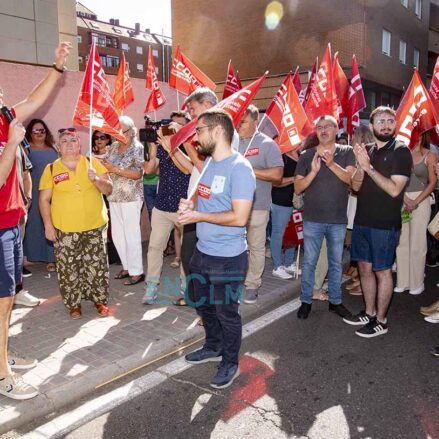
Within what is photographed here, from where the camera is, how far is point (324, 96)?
672 cm

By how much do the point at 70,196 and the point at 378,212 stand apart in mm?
3261

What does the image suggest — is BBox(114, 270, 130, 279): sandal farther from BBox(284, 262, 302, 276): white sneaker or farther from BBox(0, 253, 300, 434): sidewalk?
BBox(284, 262, 302, 276): white sneaker

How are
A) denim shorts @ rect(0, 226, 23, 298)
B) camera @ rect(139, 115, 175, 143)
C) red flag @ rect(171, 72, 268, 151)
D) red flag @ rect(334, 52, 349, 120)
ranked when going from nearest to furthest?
denim shorts @ rect(0, 226, 23, 298) < red flag @ rect(171, 72, 268, 151) < camera @ rect(139, 115, 175, 143) < red flag @ rect(334, 52, 349, 120)

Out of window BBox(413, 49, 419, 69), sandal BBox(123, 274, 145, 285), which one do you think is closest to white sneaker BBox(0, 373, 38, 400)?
sandal BBox(123, 274, 145, 285)

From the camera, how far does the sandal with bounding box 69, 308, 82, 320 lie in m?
5.27

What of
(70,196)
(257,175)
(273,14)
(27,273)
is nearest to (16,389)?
(70,196)

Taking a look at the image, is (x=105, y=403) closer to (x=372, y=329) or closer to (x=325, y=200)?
(x=372, y=329)

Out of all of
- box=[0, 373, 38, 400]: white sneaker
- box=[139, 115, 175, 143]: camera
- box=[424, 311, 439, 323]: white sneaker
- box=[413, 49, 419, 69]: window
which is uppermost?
box=[413, 49, 419, 69]: window

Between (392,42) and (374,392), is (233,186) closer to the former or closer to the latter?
(374,392)

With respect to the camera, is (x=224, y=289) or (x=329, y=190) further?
(x=329, y=190)

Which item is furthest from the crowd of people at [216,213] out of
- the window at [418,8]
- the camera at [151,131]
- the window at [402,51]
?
the window at [418,8]

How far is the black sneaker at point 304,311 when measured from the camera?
17.8 feet

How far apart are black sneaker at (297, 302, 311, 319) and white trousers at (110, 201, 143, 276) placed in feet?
7.73

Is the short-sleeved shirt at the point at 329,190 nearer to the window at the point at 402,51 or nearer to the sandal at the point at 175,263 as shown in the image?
the sandal at the point at 175,263
